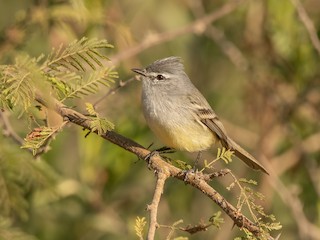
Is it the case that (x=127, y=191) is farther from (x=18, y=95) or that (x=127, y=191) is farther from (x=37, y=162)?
(x=18, y=95)

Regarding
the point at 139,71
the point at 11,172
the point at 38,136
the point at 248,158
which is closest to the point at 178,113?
the point at 139,71

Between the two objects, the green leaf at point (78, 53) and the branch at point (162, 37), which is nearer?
the green leaf at point (78, 53)

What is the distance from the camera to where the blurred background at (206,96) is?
566 centimetres

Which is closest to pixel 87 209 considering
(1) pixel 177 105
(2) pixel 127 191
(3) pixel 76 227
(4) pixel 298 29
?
(3) pixel 76 227

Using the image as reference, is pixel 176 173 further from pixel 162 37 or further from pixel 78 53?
pixel 162 37

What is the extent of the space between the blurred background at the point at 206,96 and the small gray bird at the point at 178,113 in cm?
30

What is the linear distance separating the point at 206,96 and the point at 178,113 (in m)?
1.82

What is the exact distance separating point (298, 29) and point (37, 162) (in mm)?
3253

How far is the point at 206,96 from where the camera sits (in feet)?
23.0

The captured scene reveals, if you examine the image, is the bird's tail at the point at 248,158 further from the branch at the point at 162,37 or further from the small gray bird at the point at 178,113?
the branch at the point at 162,37

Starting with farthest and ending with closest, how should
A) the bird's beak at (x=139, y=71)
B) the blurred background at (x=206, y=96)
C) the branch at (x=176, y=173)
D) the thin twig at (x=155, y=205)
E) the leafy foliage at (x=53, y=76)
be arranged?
the blurred background at (x=206, y=96), the bird's beak at (x=139, y=71), the branch at (x=176, y=173), the leafy foliage at (x=53, y=76), the thin twig at (x=155, y=205)

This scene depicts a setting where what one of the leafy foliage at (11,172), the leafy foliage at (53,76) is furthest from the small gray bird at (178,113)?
the leafy foliage at (53,76)

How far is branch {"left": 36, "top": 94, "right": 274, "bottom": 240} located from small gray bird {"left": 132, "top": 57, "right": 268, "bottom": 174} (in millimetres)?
1547

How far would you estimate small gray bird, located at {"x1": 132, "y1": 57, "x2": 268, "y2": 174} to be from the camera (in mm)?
4949
